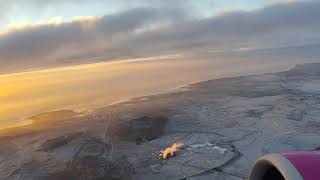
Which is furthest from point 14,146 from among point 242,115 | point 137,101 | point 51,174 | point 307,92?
point 307,92

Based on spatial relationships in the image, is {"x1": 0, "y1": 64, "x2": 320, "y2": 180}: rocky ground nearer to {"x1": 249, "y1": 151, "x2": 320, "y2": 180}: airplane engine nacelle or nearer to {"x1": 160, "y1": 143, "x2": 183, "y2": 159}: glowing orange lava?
{"x1": 160, "y1": 143, "x2": 183, "y2": 159}: glowing orange lava

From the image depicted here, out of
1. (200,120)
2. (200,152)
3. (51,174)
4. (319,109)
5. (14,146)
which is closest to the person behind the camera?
(51,174)

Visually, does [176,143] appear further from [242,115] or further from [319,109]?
[319,109]

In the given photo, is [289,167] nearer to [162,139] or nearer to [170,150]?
[170,150]

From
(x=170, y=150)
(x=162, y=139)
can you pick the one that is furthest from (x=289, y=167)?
(x=162, y=139)

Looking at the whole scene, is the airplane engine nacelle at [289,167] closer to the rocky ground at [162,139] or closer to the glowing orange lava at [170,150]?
the rocky ground at [162,139]

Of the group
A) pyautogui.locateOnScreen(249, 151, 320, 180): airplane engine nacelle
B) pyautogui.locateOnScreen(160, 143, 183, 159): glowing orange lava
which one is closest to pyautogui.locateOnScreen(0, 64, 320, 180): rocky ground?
pyautogui.locateOnScreen(160, 143, 183, 159): glowing orange lava
